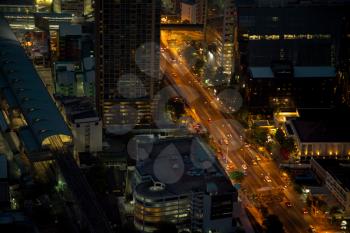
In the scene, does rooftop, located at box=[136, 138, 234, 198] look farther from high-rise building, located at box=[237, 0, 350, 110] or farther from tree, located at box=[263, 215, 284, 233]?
high-rise building, located at box=[237, 0, 350, 110]

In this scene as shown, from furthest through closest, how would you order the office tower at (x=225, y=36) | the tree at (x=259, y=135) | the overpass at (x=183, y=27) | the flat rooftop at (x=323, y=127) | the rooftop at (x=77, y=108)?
1. the overpass at (x=183, y=27)
2. the office tower at (x=225, y=36)
3. the tree at (x=259, y=135)
4. the rooftop at (x=77, y=108)
5. the flat rooftop at (x=323, y=127)

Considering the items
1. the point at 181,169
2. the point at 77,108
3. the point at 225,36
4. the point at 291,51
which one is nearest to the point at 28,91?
the point at 77,108

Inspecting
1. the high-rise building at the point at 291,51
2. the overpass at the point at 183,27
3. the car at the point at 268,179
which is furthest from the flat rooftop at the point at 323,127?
the overpass at the point at 183,27

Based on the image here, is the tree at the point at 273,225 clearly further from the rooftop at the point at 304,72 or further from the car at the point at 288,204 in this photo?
the rooftop at the point at 304,72

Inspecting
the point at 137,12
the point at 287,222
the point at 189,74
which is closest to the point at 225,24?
the point at 189,74

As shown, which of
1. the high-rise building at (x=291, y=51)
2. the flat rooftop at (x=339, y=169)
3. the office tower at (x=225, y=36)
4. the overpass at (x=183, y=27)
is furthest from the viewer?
the overpass at (x=183, y=27)

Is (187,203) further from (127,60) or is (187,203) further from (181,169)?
(127,60)

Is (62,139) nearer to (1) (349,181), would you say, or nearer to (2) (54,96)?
(2) (54,96)

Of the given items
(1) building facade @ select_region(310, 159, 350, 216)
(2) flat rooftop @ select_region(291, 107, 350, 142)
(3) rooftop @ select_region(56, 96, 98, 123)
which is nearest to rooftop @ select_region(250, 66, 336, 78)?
(2) flat rooftop @ select_region(291, 107, 350, 142)
